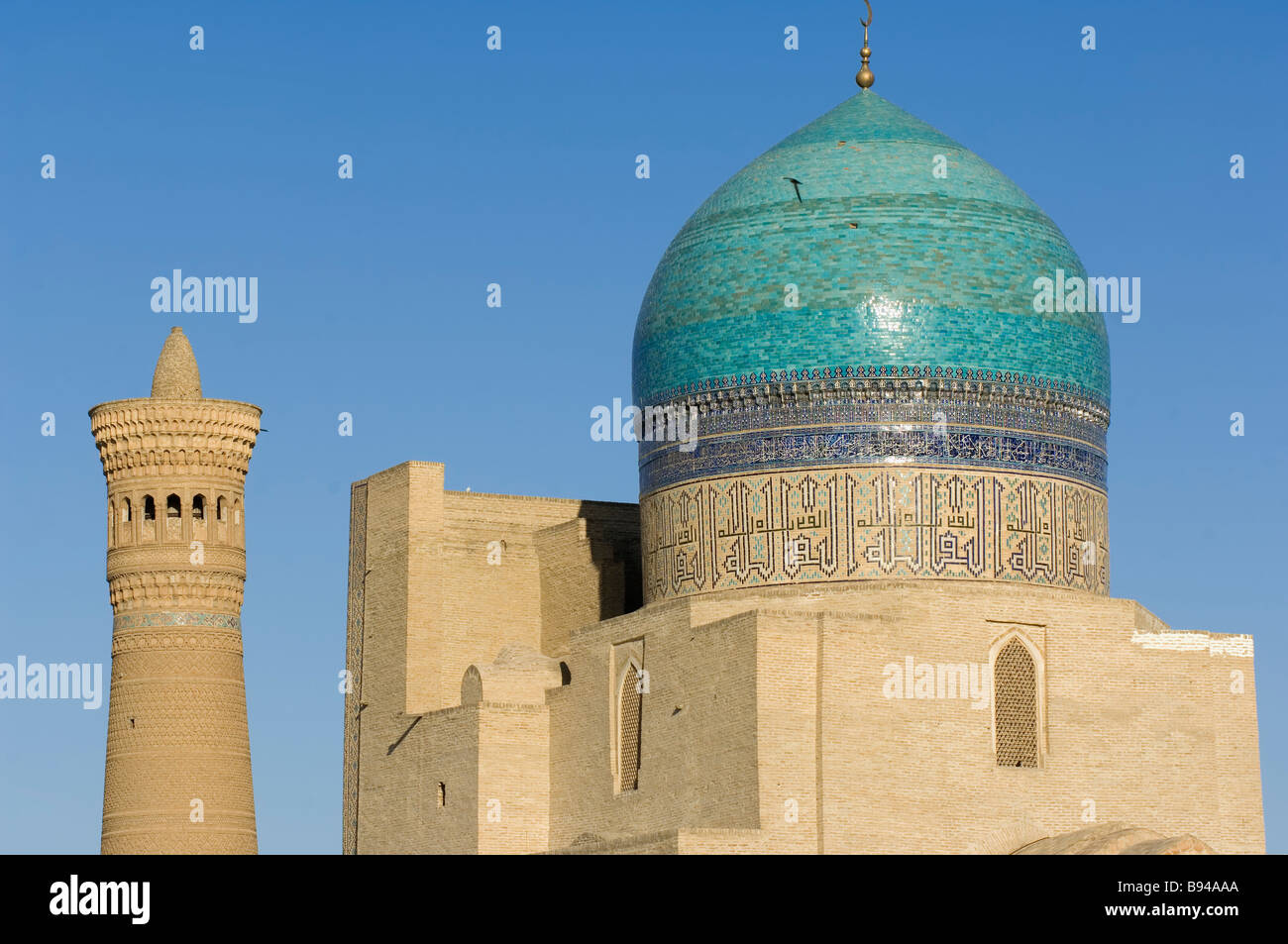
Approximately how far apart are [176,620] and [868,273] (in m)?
7.56

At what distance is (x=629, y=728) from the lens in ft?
65.7

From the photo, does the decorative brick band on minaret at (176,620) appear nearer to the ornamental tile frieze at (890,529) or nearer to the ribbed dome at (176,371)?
the ribbed dome at (176,371)

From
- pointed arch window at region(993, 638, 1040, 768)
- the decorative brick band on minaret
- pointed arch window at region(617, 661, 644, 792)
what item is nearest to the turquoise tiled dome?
pointed arch window at region(993, 638, 1040, 768)

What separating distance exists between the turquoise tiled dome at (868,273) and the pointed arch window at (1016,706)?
216 centimetres

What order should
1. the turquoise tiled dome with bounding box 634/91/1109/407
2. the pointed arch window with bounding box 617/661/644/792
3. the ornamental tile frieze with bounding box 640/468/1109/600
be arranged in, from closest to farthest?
1. the ornamental tile frieze with bounding box 640/468/1109/600
2. the turquoise tiled dome with bounding box 634/91/1109/407
3. the pointed arch window with bounding box 617/661/644/792

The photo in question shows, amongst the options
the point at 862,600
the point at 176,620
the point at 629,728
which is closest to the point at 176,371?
the point at 176,620

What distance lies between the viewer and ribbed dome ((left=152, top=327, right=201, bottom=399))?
24.5 meters

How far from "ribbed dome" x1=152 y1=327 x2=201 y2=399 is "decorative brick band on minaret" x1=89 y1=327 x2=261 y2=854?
0.07ft

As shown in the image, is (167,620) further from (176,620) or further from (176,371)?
(176,371)

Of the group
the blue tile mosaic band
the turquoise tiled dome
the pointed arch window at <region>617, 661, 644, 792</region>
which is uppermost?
the turquoise tiled dome

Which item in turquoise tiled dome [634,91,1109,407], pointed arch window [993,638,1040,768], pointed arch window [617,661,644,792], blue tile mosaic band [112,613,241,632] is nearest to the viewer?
pointed arch window [993,638,1040,768]

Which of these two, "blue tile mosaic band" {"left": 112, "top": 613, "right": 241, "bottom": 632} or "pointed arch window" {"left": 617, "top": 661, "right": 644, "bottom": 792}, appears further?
"blue tile mosaic band" {"left": 112, "top": 613, "right": 241, "bottom": 632}

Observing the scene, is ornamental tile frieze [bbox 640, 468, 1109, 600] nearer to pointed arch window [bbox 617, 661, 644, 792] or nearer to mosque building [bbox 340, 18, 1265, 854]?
mosque building [bbox 340, 18, 1265, 854]

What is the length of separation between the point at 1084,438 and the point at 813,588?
2556 mm
